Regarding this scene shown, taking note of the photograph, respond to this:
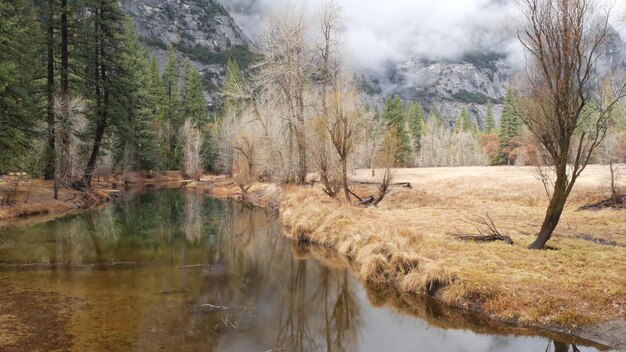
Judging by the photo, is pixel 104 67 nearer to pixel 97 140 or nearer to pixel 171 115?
pixel 97 140

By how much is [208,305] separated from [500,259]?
7992 millimetres

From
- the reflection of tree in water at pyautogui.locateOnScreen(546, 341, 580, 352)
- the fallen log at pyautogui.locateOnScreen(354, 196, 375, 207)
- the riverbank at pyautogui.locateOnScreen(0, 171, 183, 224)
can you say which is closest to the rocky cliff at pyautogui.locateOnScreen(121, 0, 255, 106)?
the riverbank at pyautogui.locateOnScreen(0, 171, 183, 224)

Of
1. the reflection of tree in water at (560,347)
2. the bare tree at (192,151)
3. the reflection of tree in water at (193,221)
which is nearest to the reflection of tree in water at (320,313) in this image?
the reflection of tree in water at (560,347)

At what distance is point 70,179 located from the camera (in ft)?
100.0

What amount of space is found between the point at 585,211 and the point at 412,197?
985cm

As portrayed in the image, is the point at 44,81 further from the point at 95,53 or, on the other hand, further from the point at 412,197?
the point at 412,197

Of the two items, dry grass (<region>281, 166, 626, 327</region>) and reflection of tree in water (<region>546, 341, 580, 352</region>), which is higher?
dry grass (<region>281, 166, 626, 327</region>)

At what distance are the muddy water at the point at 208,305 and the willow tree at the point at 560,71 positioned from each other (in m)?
5.72

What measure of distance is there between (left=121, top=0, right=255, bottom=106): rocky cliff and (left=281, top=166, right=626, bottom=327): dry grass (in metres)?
123

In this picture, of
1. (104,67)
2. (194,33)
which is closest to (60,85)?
(104,67)

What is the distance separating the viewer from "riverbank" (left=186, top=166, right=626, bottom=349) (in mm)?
8820

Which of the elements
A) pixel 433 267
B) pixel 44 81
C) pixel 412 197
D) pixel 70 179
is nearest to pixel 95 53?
pixel 44 81

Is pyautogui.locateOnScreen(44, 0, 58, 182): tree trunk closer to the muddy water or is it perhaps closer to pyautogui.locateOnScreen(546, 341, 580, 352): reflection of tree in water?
the muddy water

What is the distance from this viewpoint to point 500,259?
1166cm
